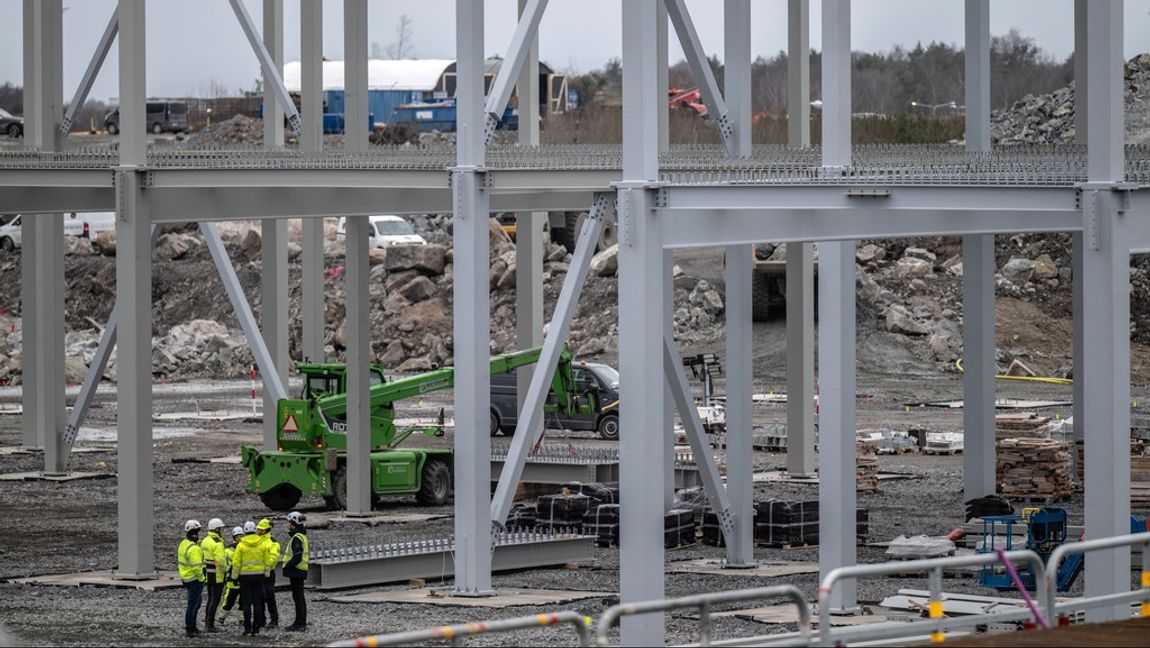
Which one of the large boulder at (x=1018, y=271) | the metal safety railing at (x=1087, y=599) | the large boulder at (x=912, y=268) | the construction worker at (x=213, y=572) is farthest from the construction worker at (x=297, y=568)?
the large boulder at (x=1018, y=271)

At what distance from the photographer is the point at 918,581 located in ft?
71.6

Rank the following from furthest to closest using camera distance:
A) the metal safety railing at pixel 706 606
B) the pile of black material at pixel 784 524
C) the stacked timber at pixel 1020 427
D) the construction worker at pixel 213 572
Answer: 1. the stacked timber at pixel 1020 427
2. the pile of black material at pixel 784 524
3. the construction worker at pixel 213 572
4. the metal safety railing at pixel 706 606

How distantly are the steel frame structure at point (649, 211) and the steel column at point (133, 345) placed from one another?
0.09 feet

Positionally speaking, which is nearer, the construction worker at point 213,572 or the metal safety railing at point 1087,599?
the metal safety railing at point 1087,599

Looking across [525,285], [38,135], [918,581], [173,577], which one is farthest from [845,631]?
[38,135]

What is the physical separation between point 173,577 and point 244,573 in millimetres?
3893

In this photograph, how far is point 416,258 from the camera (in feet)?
180

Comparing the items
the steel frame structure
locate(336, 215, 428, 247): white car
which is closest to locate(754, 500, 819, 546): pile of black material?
the steel frame structure

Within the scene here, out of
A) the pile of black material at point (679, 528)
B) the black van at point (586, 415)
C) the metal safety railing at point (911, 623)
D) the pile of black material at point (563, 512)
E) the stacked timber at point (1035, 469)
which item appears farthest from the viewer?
the black van at point (586, 415)

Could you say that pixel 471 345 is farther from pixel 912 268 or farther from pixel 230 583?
pixel 912 268

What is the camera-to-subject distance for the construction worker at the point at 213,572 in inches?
729

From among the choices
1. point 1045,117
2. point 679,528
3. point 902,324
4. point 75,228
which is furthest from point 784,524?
point 75,228

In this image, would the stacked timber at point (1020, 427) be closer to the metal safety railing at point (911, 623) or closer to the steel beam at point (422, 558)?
the steel beam at point (422, 558)

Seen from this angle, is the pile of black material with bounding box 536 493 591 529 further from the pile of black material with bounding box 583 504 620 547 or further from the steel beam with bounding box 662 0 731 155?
the steel beam with bounding box 662 0 731 155
